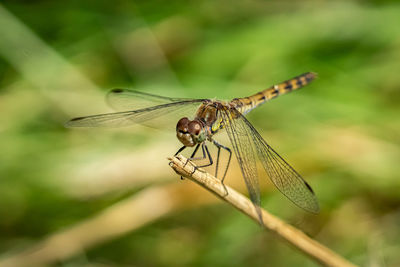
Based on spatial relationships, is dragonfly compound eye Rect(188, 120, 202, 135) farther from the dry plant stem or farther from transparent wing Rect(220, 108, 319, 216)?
the dry plant stem

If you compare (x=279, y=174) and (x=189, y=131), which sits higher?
(x=189, y=131)

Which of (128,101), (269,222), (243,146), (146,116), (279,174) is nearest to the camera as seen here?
(269,222)

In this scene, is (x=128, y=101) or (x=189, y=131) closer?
(x=189, y=131)

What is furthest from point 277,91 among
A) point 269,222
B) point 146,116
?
point 269,222

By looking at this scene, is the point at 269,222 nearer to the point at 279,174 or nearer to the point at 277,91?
the point at 279,174

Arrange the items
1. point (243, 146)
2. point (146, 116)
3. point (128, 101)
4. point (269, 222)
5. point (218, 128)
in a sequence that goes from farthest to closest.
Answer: point (128, 101) < point (146, 116) < point (218, 128) < point (243, 146) < point (269, 222)

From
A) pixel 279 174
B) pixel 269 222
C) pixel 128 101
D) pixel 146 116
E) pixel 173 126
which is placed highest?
pixel 128 101

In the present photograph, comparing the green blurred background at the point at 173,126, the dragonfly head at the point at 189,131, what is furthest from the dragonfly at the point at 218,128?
the green blurred background at the point at 173,126
